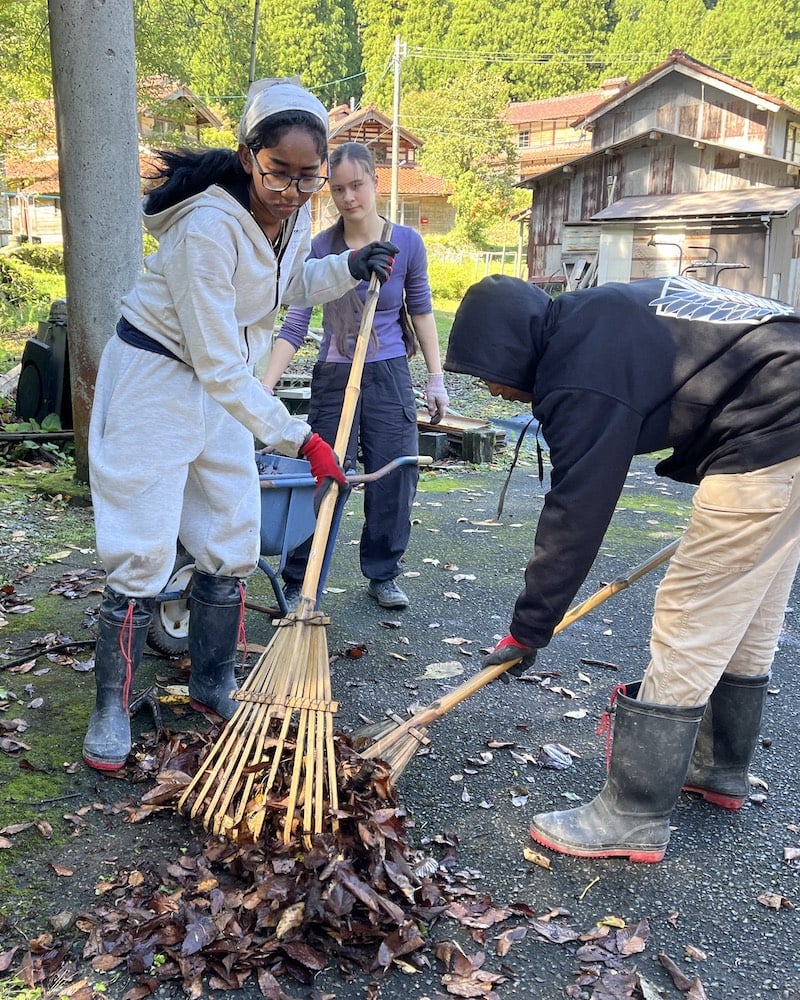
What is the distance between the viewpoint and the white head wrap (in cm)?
275

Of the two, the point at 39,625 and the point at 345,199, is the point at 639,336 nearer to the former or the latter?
the point at 345,199

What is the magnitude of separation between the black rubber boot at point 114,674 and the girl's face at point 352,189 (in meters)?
2.10

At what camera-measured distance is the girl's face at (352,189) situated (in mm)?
4102

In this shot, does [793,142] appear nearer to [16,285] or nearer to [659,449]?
[16,285]

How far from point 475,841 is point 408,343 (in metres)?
2.59

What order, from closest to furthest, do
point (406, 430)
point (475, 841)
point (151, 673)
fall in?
1. point (475, 841)
2. point (151, 673)
3. point (406, 430)

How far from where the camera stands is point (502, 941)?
245cm

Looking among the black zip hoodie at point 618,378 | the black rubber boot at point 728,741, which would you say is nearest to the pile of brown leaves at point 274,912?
the black zip hoodie at point 618,378

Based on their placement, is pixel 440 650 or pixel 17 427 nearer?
pixel 440 650

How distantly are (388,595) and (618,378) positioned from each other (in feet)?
8.30

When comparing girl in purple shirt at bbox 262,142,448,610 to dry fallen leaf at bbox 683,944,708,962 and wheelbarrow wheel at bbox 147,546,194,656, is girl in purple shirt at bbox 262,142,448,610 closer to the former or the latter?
wheelbarrow wheel at bbox 147,546,194,656

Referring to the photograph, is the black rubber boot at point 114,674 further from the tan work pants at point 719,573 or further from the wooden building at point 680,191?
the wooden building at point 680,191

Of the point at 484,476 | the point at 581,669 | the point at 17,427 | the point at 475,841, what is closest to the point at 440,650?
the point at 581,669

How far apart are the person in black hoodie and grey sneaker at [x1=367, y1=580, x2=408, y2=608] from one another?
1.93m
